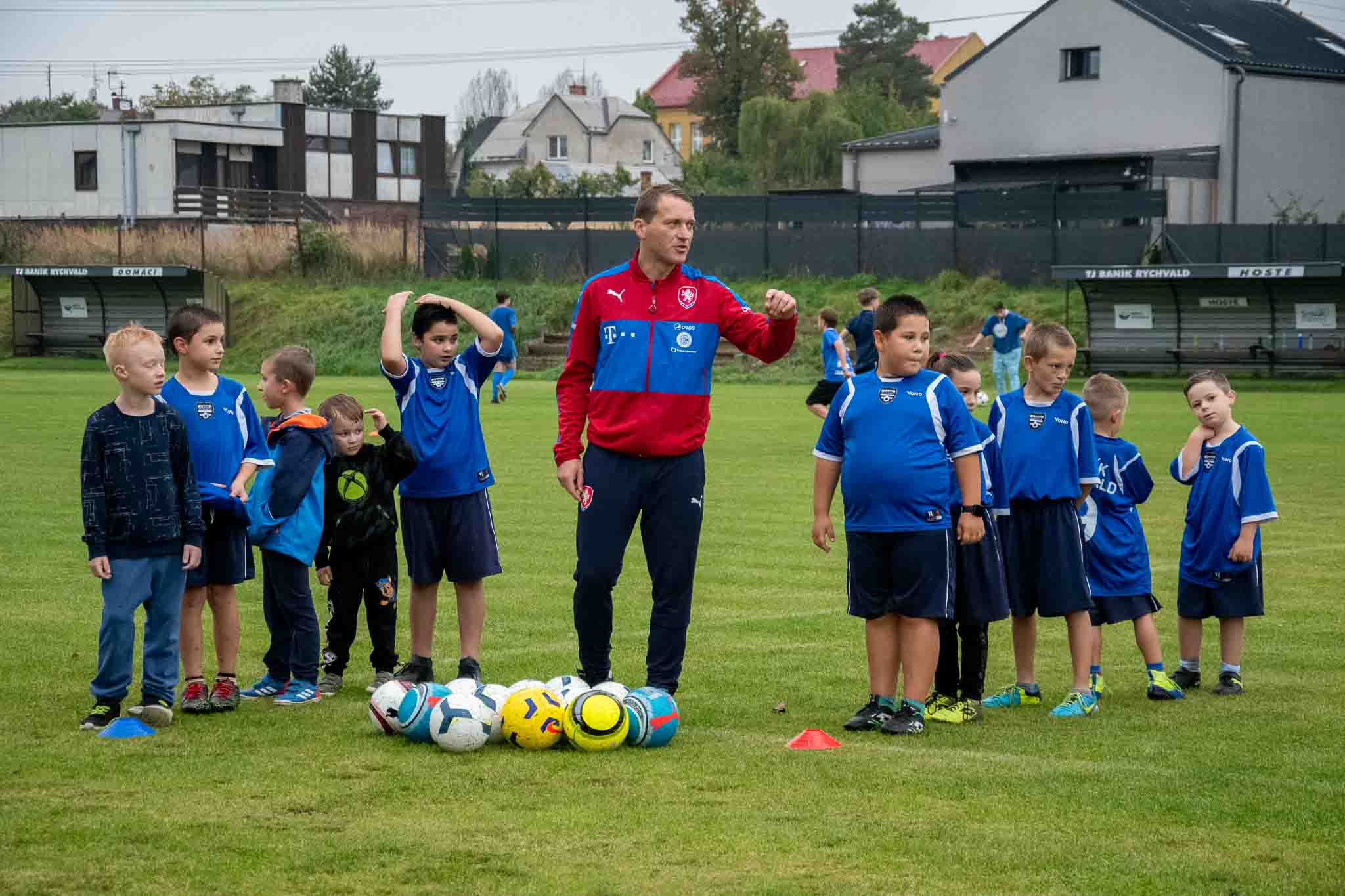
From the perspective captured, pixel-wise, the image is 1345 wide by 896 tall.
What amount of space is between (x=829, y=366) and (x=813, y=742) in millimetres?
17330

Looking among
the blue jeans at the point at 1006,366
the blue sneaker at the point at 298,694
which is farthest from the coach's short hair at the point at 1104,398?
the blue jeans at the point at 1006,366

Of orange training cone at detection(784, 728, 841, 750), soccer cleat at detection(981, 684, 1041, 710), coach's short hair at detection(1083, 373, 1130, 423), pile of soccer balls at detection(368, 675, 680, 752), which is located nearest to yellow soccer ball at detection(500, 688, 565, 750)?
pile of soccer balls at detection(368, 675, 680, 752)

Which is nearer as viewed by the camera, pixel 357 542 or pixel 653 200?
pixel 653 200

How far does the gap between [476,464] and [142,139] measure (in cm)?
5499

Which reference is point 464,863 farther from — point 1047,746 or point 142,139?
point 142,139

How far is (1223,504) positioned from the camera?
25.6 feet

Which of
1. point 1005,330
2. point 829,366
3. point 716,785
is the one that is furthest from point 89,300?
point 716,785

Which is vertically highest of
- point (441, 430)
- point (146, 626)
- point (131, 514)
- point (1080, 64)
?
point (1080, 64)

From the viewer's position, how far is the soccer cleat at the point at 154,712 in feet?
21.4

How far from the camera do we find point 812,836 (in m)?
4.89

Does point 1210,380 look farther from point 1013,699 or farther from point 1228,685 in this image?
point 1013,699

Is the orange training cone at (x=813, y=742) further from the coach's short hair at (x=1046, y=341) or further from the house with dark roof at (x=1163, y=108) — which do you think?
the house with dark roof at (x=1163, y=108)

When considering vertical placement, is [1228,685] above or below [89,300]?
below

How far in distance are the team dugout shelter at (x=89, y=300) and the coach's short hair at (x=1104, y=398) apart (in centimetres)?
3395
